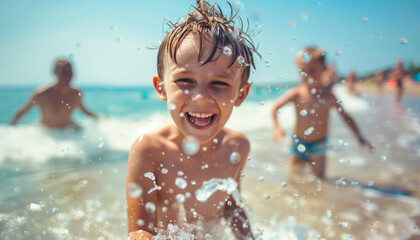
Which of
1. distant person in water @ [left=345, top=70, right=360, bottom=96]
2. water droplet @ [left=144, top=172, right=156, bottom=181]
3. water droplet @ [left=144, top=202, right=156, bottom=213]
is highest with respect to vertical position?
water droplet @ [left=144, top=172, right=156, bottom=181]

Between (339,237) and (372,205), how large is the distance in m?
0.83

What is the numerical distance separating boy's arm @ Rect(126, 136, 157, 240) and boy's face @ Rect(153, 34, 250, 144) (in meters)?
0.32

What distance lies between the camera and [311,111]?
4.32 metres

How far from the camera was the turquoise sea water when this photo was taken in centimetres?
254

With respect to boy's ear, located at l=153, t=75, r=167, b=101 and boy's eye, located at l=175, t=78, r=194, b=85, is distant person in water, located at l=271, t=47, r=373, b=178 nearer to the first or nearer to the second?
boy's ear, located at l=153, t=75, r=167, b=101

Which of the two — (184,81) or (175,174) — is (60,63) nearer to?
(175,174)

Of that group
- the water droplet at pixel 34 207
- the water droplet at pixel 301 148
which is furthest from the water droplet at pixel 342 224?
the water droplet at pixel 34 207

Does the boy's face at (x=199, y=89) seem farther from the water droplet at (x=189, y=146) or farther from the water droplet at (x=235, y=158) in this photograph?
the water droplet at (x=235, y=158)

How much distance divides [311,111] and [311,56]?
2.33ft

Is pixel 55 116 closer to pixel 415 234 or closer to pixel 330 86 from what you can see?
pixel 330 86

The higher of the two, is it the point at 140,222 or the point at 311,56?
the point at 311,56

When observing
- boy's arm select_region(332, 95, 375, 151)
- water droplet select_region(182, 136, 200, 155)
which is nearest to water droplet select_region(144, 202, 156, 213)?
water droplet select_region(182, 136, 200, 155)

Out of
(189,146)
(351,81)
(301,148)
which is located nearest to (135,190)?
(189,146)

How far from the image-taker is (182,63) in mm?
1760
